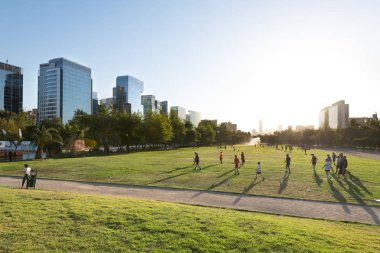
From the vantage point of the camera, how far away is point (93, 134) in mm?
67375

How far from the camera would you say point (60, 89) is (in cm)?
17362

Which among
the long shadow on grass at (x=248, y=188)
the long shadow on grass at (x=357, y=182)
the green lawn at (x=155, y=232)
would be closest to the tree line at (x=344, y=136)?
the long shadow on grass at (x=357, y=182)

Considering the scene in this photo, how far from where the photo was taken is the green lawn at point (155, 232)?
878 cm

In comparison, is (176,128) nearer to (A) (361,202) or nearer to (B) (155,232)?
(A) (361,202)

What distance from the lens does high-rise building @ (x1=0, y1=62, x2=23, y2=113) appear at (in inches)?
5920

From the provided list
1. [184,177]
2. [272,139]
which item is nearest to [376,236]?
[184,177]

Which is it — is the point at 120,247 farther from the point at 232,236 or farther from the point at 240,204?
the point at 240,204

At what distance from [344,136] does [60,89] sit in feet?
508

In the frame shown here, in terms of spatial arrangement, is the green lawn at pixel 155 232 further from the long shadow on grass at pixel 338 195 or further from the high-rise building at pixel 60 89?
the high-rise building at pixel 60 89

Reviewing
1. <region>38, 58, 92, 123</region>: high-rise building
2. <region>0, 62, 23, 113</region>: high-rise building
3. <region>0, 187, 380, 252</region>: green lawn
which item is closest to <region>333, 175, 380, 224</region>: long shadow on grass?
<region>0, 187, 380, 252</region>: green lawn

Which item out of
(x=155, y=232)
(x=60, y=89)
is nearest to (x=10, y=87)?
(x=60, y=89)

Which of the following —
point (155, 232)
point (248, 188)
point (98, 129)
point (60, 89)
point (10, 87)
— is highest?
point (60, 89)

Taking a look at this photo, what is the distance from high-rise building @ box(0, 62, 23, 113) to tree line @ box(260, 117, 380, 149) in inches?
5877

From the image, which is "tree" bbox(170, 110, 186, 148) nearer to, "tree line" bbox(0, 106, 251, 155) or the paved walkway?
"tree line" bbox(0, 106, 251, 155)
